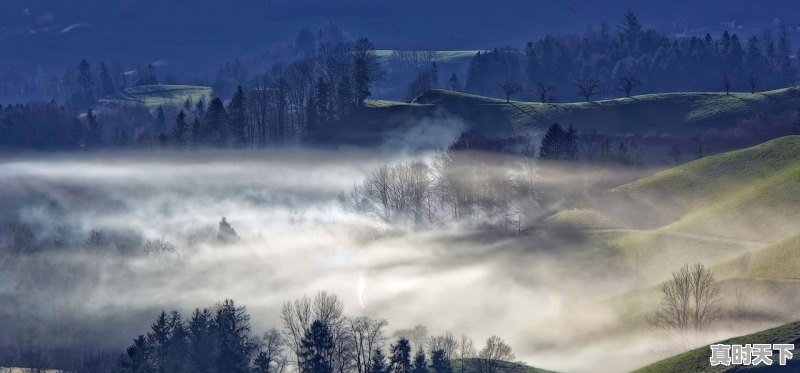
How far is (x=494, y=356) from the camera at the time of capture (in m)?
122

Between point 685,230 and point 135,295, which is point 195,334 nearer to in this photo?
point 135,295

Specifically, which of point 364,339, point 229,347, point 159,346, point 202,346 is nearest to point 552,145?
point 364,339

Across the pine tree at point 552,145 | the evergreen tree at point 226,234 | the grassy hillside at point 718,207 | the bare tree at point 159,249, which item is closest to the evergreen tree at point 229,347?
the grassy hillside at point 718,207

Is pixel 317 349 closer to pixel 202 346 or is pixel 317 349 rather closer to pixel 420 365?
pixel 202 346

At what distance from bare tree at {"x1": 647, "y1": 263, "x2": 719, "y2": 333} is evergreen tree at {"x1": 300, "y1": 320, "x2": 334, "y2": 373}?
35845mm

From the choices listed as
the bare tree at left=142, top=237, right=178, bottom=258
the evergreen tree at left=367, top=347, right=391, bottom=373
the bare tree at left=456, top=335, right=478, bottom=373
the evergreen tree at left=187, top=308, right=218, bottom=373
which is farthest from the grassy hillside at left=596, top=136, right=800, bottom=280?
the bare tree at left=142, top=237, right=178, bottom=258

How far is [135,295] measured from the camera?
595ft

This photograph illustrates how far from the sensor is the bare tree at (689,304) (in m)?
126

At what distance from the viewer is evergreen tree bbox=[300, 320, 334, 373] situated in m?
115

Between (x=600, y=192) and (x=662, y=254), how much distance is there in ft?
103

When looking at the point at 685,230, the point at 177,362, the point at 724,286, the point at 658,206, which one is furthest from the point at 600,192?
the point at 177,362

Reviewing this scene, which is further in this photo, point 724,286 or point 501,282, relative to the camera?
point 501,282

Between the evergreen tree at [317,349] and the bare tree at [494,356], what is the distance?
48.0 feet

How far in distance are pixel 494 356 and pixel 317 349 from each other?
1794 centimetres
